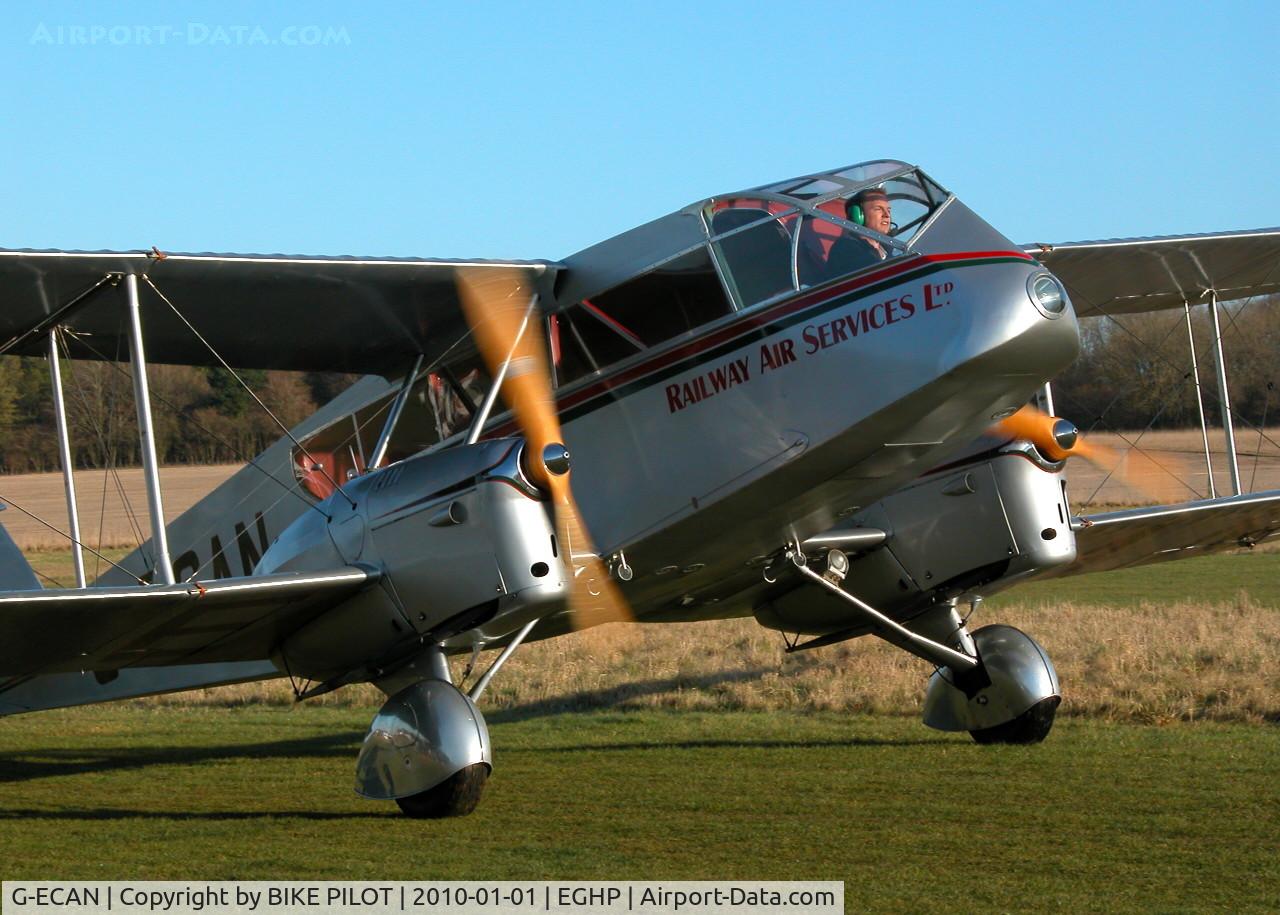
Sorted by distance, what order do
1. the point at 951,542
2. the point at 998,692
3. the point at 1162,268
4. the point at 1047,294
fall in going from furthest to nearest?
1. the point at 1162,268
2. the point at 998,692
3. the point at 951,542
4. the point at 1047,294

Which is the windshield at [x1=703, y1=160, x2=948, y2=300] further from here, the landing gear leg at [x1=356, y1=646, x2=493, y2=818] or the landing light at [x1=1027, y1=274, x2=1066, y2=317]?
the landing gear leg at [x1=356, y1=646, x2=493, y2=818]

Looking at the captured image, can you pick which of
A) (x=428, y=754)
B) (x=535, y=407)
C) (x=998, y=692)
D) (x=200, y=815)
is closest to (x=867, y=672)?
(x=998, y=692)

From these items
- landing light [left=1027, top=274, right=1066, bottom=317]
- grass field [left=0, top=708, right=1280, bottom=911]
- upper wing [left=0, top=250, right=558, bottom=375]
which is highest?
upper wing [left=0, top=250, right=558, bottom=375]

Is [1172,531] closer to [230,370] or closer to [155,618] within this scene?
[230,370]

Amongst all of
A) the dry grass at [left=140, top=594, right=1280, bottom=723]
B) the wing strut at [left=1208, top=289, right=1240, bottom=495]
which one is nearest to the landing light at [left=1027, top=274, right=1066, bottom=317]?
the wing strut at [left=1208, top=289, right=1240, bottom=495]

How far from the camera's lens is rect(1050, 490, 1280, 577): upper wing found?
46.1ft

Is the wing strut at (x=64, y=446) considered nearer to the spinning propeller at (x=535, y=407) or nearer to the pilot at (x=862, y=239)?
the spinning propeller at (x=535, y=407)

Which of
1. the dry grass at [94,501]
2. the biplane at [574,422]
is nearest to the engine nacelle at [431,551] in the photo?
the biplane at [574,422]

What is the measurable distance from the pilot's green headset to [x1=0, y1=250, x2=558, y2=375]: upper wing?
7.65 ft

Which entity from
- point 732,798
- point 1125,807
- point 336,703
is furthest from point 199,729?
point 1125,807

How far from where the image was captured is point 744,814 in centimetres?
1027

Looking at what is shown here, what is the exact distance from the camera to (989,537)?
1270 cm

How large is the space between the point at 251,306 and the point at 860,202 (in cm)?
469

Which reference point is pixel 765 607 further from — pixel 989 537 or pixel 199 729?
pixel 199 729
